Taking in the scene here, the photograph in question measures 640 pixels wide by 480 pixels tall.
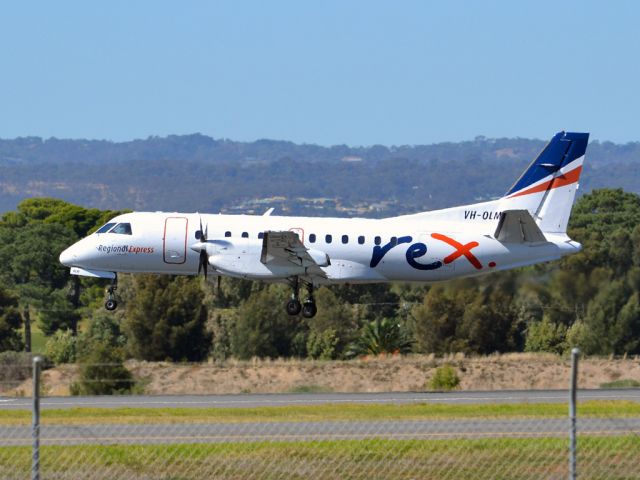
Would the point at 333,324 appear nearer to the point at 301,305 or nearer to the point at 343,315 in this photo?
the point at 343,315

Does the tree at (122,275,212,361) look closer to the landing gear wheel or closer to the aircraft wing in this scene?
the landing gear wheel

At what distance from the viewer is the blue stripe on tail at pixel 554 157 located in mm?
49656

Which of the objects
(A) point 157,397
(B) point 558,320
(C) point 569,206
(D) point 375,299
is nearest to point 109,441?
(A) point 157,397

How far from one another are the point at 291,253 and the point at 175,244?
4194 mm

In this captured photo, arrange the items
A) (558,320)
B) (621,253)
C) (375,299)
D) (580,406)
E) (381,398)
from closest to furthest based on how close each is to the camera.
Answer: (580,406) < (381,398) < (558,320) < (621,253) < (375,299)

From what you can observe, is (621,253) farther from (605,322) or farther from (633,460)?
(633,460)

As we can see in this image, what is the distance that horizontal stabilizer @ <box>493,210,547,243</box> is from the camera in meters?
46.3

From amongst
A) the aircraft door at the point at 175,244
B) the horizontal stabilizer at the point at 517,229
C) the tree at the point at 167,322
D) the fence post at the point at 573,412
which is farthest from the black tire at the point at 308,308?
the fence post at the point at 573,412

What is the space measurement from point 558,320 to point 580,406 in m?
20.1

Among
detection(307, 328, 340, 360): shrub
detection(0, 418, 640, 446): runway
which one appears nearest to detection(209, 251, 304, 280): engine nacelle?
detection(0, 418, 640, 446): runway

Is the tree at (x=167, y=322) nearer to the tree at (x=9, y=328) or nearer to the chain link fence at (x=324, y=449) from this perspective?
the tree at (x=9, y=328)

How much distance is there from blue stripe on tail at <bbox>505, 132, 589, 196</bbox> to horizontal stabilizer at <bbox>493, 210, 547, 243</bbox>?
3.09 meters

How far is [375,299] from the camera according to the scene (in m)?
80.1

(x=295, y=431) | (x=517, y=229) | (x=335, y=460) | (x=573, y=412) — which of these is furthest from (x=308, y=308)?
(x=573, y=412)
